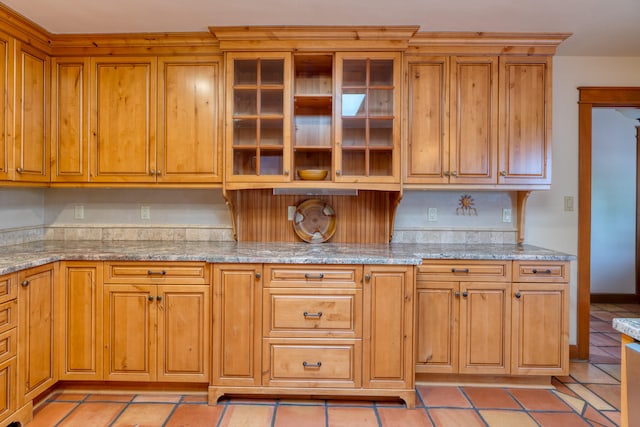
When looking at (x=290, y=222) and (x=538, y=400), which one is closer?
(x=538, y=400)

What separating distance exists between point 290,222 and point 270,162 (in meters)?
0.54

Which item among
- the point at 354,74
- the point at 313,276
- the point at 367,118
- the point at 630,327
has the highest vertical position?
the point at 354,74

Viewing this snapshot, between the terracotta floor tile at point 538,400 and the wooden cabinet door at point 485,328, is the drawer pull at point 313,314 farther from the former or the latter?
the terracotta floor tile at point 538,400

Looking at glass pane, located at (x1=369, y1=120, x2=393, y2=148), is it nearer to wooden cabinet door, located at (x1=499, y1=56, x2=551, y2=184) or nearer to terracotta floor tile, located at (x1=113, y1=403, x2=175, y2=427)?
wooden cabinet door, located at (x1=499, y1=56, x2=551, y2=184)

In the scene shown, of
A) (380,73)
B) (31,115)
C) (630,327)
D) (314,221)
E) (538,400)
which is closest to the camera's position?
(630,327)

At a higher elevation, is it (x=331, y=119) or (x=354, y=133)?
(x=331, y=119)

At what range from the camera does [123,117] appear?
271 centimetres

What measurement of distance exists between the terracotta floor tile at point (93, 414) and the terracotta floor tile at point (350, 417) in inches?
49.3

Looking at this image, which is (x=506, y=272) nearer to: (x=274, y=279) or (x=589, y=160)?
(x=589, y=160)

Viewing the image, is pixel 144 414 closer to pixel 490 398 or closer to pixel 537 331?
pixel 490 398

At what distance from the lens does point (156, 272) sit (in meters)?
2.38

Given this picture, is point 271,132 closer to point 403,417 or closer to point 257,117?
point 257,117

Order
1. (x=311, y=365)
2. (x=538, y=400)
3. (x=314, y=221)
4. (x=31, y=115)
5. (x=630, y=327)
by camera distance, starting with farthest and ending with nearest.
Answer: (x=314, y=221) < (x=31, y=115) < (x=538, y=400) < (x=311, y=365) < (x=630, y=327)

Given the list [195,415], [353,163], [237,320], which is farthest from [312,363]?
[353,163]
